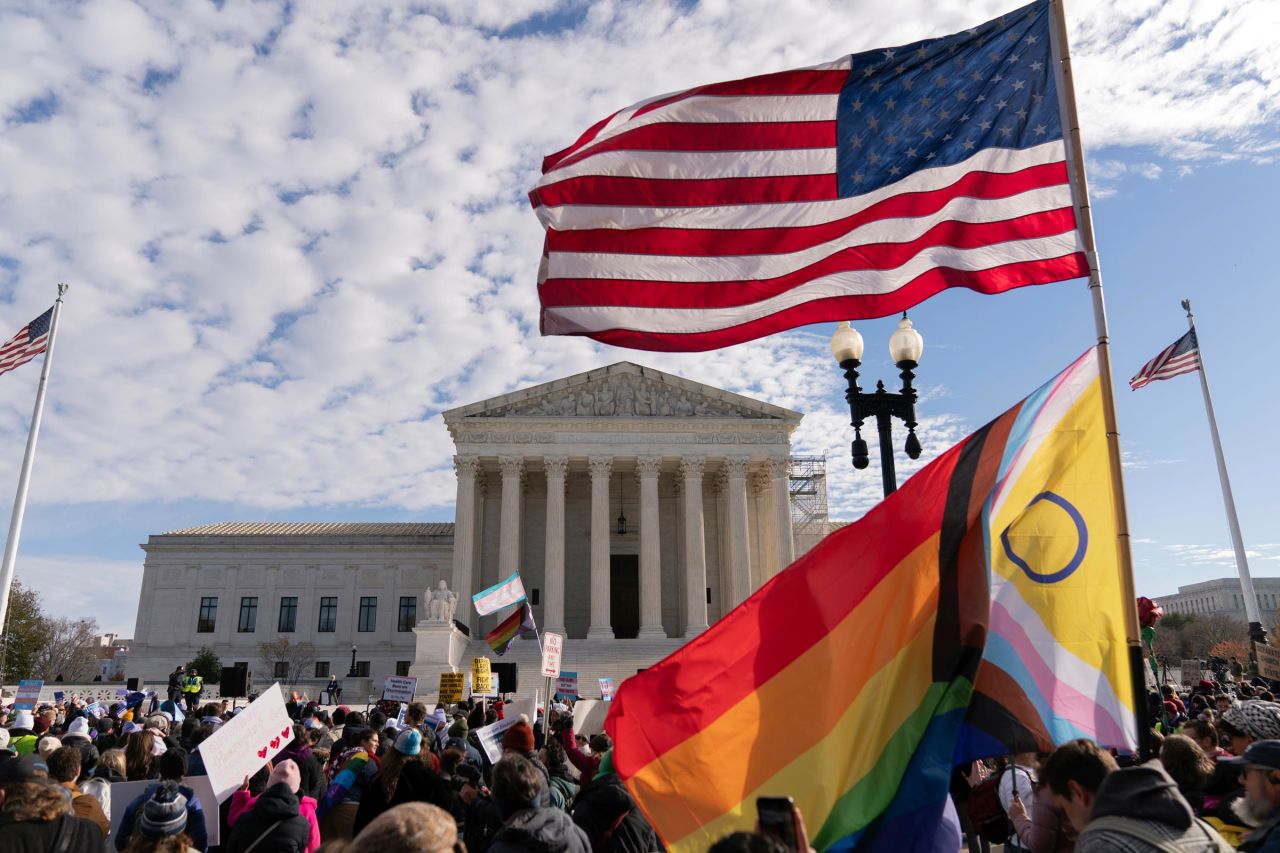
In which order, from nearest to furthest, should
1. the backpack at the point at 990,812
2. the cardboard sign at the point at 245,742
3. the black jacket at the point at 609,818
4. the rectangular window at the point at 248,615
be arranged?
the black jacket at the point at 609,818, the backpack at the point at 990,812, the cardboard sign at the point at 245,742, the rectangular window at the point at 248,615

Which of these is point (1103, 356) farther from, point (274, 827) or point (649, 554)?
point (649, 554)

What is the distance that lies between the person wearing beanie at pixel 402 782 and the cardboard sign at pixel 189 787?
1.09 metres

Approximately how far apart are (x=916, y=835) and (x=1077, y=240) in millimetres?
4876

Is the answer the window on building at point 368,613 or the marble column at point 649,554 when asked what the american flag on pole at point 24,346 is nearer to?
the marble column at point 649,554

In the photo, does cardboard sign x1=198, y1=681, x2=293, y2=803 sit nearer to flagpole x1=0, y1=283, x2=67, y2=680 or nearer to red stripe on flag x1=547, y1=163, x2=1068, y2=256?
red stripe on flag x1=547, y1=163, x2=1068, y2=256

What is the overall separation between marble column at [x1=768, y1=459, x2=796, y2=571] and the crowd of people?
4078cm

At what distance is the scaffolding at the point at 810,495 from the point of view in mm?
62562

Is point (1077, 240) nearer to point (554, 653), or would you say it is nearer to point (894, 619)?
point (894, 619)

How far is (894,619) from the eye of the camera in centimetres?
538

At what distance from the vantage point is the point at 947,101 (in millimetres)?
7984

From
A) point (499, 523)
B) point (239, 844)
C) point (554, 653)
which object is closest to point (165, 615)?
point (499, 523)

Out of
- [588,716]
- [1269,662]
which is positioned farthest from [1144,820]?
[1269,662]

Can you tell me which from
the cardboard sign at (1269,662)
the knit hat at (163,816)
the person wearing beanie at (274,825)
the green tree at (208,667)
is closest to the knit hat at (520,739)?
the person wearing beanie at (274,825)

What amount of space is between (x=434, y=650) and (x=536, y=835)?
40372 mm
